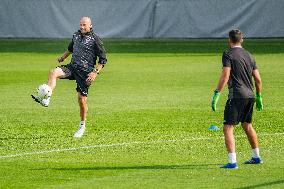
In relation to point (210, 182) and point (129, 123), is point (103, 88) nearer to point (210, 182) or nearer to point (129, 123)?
point (129, 123)

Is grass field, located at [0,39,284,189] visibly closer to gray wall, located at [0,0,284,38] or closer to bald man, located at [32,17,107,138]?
bald man, located at [32,17,107,138]

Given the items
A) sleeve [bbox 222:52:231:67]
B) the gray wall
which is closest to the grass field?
sleeve [bbox 222:52:231:67]

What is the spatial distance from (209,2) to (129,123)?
33.1 metres

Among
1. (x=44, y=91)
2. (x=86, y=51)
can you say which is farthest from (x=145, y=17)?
(x=44, y=91)

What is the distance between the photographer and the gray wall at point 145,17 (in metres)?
52.4

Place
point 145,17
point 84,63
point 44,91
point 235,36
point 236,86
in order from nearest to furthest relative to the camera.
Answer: point 235,36
point 236,86
point 44,91
point 84,63
point 145,17

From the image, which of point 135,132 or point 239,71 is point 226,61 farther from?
point 135,132

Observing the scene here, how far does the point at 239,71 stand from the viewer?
14.3 m

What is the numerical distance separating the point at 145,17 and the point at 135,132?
115ft

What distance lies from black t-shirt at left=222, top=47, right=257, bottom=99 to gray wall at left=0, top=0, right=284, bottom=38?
3822cm

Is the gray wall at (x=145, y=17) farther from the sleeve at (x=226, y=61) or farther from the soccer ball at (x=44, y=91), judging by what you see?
the sleeve at (x=226, y=61)

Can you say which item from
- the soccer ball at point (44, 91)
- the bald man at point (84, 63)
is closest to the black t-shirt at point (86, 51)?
the bald man at point (84, 63)

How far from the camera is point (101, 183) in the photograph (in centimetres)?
1330

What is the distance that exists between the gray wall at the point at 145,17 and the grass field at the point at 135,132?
15.1 meters
